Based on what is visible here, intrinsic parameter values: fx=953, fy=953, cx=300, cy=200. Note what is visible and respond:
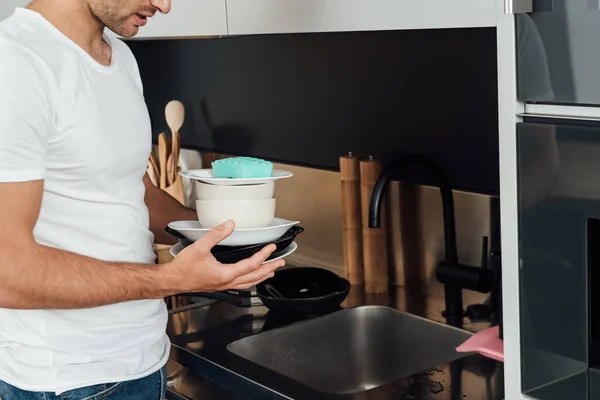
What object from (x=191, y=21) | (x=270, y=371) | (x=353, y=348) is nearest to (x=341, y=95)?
(x=191, y=21)

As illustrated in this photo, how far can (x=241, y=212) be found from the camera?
1.53 metres

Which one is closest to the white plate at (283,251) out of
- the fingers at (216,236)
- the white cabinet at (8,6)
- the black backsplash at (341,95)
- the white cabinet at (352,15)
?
the fingers at (216,236)

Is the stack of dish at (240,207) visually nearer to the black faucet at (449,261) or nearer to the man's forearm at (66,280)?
the man's forearm at (66,280)

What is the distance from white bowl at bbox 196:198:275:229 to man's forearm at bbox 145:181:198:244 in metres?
0.26

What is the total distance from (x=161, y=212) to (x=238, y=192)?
33 centimetres

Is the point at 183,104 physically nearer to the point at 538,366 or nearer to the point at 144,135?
the point at 144,135

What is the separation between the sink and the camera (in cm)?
207

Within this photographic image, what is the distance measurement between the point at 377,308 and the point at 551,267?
965 millimetres

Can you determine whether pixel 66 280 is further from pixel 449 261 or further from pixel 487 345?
pixel 449 261

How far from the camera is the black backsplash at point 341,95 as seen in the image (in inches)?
82.0

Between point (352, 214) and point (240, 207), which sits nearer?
point (240, 207)

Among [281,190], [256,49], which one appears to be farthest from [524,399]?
[256,49]

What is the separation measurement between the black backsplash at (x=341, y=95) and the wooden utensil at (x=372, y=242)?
0.10 meters

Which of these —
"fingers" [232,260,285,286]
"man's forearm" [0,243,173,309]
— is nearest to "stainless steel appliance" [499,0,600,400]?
"fingers" [232,260,285,286]
